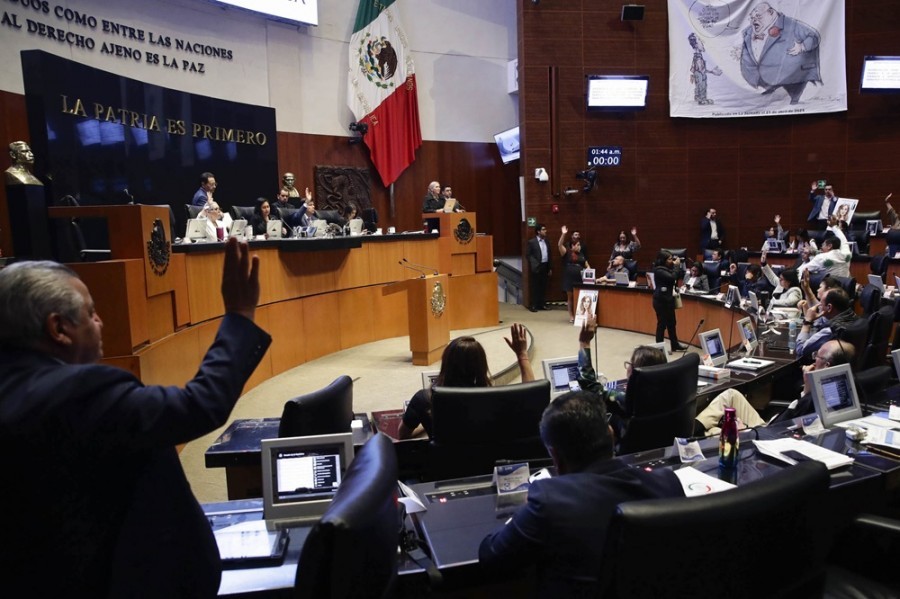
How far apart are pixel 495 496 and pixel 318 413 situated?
747 millimetres

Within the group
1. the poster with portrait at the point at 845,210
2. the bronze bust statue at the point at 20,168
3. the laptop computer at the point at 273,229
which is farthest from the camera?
the poster with portrait at the point at 845,210

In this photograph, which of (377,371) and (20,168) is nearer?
(20,168)

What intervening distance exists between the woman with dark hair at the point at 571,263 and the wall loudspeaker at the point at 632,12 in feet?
13.4

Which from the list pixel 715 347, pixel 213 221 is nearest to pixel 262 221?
pixel 213 221

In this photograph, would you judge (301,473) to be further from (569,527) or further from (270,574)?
(569,527)

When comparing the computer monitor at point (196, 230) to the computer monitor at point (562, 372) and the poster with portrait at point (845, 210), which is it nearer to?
the computer monitor at point (562, 372)

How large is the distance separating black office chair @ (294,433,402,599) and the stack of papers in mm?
1861

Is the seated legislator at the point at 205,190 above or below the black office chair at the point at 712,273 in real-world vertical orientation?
above

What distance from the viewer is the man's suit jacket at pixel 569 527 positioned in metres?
1.62

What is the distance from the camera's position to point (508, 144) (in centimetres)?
1359

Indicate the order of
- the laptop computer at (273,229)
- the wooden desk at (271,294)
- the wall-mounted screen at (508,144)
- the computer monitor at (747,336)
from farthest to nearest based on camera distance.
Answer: the wall-mounted screen at (508,144), the laptop computer at (273,229), the computer monitor at (747,336), the wooden desk at (271,294)

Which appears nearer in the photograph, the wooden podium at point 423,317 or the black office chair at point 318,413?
the black office chair at point 318,413

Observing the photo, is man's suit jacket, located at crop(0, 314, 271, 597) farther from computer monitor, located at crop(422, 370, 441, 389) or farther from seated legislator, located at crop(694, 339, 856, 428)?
seated legislator, located at crop(694, 339, 856, 428)

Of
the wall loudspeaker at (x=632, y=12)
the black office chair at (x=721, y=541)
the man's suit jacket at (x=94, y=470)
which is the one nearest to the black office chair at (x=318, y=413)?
the man's suit jacket at (x=94, y=470)
